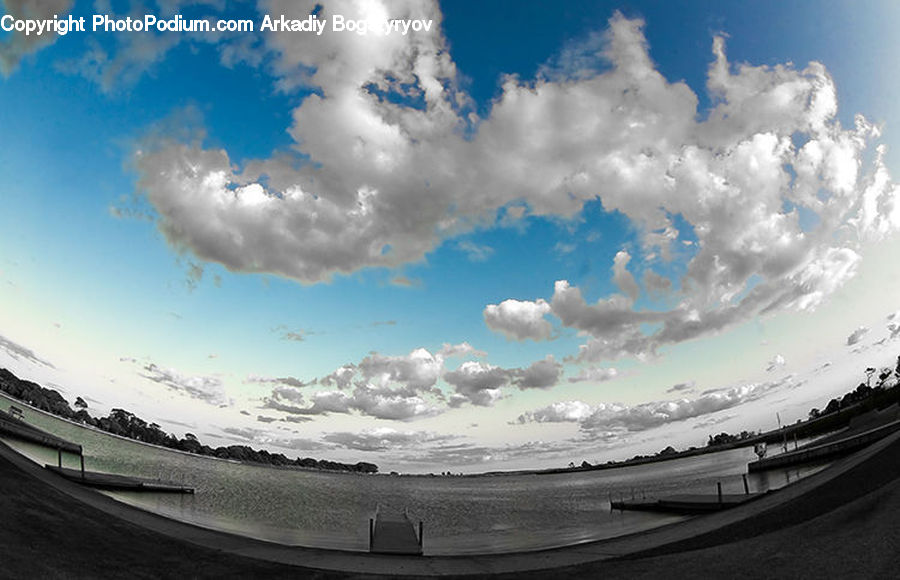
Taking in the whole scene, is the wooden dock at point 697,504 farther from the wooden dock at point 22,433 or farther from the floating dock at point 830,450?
the wooden dock at point 22,433

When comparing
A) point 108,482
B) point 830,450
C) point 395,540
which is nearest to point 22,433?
point 108,482

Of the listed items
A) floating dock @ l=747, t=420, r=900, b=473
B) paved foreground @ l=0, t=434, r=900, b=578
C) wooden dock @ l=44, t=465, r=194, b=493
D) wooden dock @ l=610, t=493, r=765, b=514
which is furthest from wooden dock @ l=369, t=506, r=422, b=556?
floating dock @ l=747, t=420, r=900, b=473

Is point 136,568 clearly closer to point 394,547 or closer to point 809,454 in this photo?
point 394,547

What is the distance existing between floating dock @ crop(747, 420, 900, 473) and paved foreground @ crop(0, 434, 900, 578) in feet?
107

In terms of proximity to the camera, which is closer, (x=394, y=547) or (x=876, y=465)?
(x=876, y=465)

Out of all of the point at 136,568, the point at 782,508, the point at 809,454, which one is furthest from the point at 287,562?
the point at 809,454

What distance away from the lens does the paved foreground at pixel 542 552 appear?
8211mm

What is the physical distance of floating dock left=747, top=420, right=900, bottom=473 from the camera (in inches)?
1591

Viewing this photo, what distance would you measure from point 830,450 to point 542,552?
56.4 meters

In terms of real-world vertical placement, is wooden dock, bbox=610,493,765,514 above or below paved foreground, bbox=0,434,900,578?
below

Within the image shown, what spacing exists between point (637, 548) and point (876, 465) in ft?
30.9

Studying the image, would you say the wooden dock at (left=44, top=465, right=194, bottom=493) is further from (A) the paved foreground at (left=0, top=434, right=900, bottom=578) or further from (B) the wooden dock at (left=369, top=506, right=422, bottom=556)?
(A) the paved foreground at (left=0, top=434, right=900, bottom=578)

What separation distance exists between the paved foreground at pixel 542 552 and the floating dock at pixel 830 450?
107 feet

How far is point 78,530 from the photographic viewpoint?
11.1m
